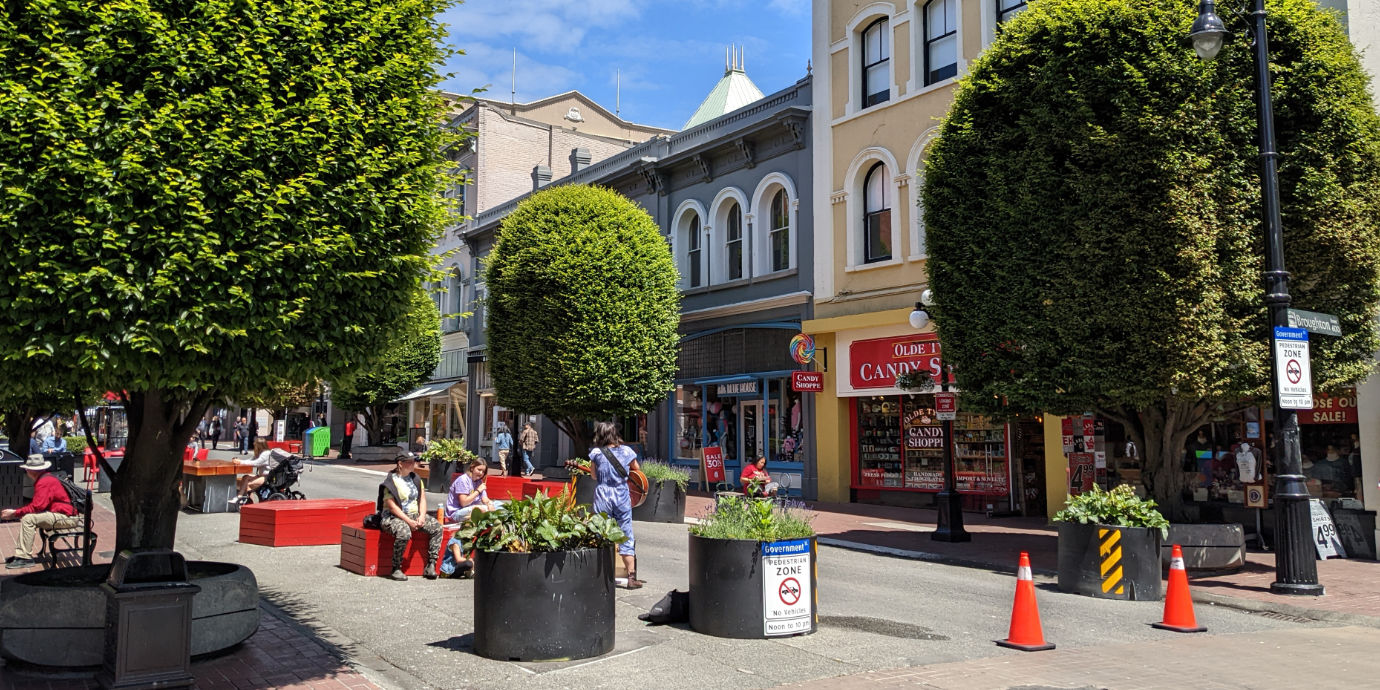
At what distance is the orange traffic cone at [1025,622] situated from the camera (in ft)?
25.4

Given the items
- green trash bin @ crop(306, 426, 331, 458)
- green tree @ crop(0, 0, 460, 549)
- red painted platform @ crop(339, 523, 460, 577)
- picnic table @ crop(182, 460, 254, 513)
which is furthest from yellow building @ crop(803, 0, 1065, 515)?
green trash bin @ crop(306, 426, 331, 458)

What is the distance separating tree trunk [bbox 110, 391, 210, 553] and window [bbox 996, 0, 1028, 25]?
1647 cm

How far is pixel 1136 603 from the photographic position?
33.1ft

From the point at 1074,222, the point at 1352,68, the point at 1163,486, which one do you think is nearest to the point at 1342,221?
the point at 1352,68

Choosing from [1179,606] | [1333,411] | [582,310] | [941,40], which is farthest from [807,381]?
[1179,606]

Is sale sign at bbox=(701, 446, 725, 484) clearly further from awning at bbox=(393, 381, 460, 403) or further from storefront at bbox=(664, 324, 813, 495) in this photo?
awning at bbox=(393, 381, 460, 403)

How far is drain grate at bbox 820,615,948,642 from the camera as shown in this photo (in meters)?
8.24

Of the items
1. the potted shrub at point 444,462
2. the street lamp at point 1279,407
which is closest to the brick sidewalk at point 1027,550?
the street lamp at point 1279,407

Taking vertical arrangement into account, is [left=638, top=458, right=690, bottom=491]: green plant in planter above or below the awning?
below

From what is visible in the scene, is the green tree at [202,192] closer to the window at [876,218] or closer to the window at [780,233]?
the window at [876,218]

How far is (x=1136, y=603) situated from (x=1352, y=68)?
7308 mm

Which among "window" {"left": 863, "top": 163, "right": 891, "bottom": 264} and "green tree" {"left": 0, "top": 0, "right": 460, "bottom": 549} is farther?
"window" {"left": 863, "top": 163, "right": 891, "bottom": 264}

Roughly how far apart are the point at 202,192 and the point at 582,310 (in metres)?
16.8

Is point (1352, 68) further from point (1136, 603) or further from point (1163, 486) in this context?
point (1136, 603)
